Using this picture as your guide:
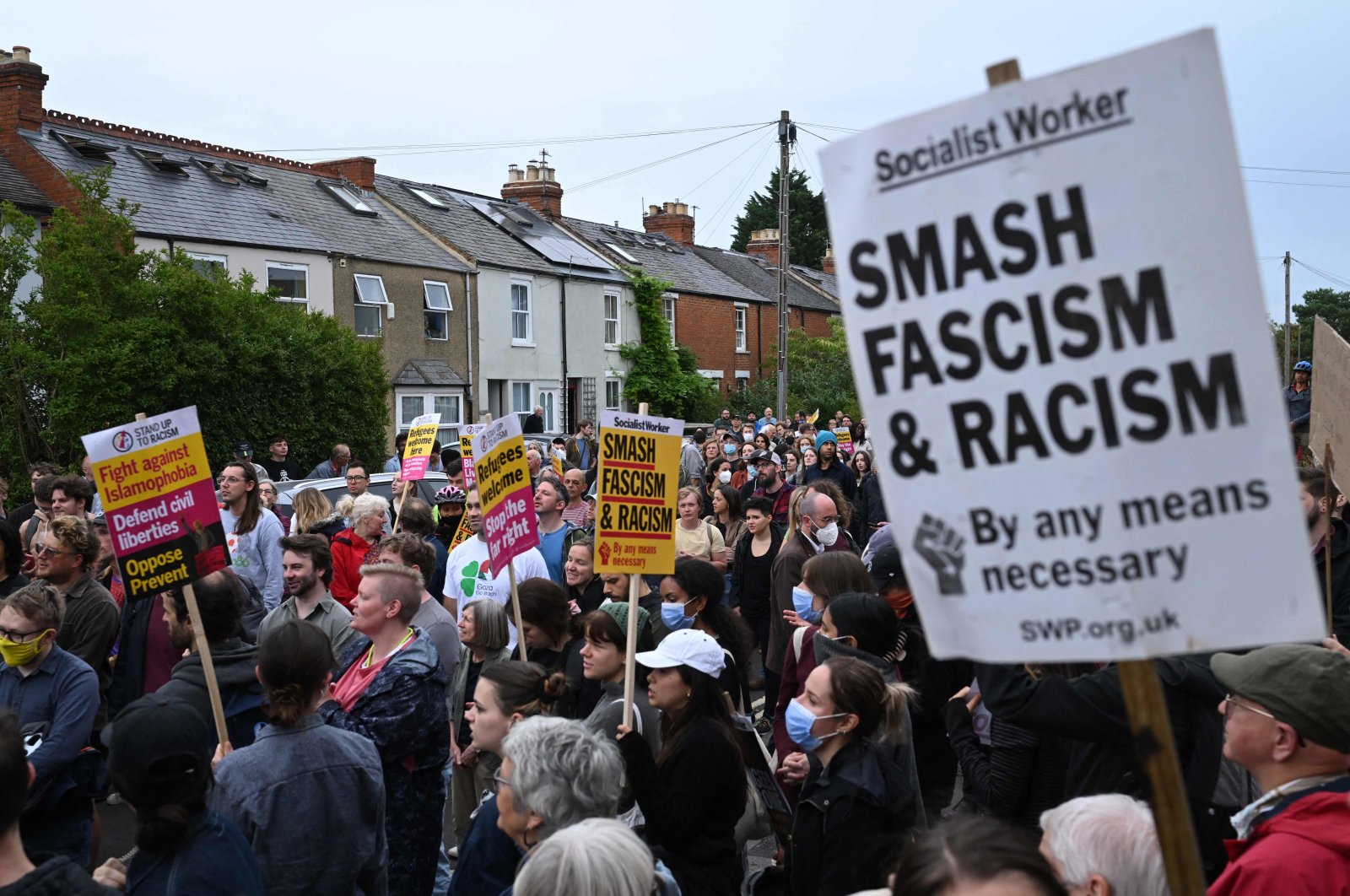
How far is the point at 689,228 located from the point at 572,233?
9781mm

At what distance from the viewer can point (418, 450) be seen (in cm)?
1163

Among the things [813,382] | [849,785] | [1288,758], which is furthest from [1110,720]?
[813,382]

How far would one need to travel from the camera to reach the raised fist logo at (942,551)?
2.03 metres

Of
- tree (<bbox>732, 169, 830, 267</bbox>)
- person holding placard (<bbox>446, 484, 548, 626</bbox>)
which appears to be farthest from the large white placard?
tree (<bbox>732, 169, 830, 267</bbox>)

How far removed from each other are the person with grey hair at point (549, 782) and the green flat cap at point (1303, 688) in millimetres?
1798

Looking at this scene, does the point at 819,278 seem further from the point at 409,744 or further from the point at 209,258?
the point at 409,744

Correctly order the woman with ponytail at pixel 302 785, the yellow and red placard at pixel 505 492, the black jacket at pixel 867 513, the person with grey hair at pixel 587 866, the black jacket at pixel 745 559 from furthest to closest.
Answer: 1. the black jacket at pixel 867 513
2. the black jacket at pixel 745 559
3. the yellow and red placard at pixel 505 492
4. the woman with ponytail at pixel 302 785
5. the person with grey hair at pixel 587 866

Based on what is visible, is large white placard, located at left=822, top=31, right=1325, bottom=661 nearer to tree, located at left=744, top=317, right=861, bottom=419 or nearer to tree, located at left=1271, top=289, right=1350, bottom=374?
tree, located at left=744, top=317, right=861, bottom=419

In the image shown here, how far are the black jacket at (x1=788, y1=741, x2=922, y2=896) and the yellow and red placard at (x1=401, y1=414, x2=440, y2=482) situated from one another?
7539 millimetres

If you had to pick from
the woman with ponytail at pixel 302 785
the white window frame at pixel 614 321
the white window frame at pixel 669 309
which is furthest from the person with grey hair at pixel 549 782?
the white window frame at pixel 669 309

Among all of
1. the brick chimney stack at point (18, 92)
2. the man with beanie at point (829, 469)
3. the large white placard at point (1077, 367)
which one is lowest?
the large white placard at point (1077, 367)

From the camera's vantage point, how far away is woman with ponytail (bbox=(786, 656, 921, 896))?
12.6 ft

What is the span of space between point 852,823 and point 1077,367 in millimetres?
2358

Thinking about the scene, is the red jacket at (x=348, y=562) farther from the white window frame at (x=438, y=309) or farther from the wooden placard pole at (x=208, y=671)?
the white window frame at (x=438, y=309)
